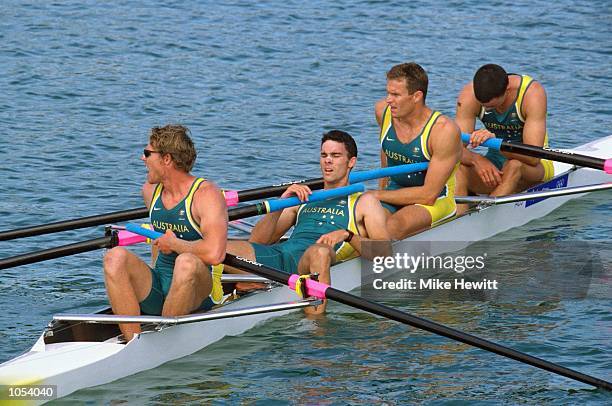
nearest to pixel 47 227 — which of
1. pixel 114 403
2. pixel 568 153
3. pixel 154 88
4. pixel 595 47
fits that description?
pixel 114 403

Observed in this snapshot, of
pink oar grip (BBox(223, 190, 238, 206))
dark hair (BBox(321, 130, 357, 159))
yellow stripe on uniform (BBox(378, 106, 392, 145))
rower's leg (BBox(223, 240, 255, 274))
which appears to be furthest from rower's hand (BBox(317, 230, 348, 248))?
yellow stripe on uniform (BBox(378, 106, 392, 145))

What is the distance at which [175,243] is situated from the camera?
370 inches

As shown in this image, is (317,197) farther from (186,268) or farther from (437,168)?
(186,268)

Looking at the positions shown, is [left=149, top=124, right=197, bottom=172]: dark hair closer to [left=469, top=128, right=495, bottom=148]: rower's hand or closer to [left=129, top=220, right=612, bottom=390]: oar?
[left=129, top=220, right=612, bottom=390]: oar

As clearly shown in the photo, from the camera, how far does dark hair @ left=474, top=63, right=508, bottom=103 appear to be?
12516 millimetres

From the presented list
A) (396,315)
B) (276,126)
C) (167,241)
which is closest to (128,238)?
(167,241)

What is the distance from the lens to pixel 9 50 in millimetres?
20750

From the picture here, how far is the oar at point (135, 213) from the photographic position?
10.9 metres

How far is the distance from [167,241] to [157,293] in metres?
0.45

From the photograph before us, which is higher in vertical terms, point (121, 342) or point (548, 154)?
point (548, 154)

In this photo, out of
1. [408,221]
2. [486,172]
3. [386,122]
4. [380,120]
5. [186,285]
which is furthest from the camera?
[486,172]

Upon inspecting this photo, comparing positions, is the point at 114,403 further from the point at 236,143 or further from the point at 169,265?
the point at 236,143

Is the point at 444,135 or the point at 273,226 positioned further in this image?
the point at 444,135

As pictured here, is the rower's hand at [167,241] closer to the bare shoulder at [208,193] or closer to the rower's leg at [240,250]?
the bare shoulder at [208,193]
